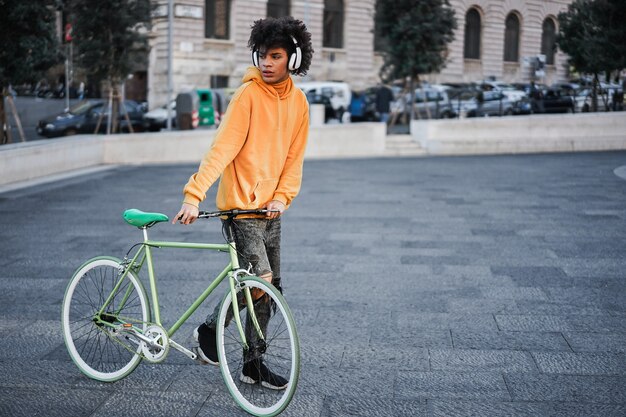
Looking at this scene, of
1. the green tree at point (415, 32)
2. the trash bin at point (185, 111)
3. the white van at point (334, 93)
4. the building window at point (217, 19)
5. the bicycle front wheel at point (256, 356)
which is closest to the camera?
the bicycle front wheel at point (256, 356)

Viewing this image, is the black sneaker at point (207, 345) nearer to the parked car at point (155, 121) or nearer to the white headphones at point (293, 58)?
the white headphones at point (293, 58)

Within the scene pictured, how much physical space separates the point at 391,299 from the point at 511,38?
51781 millimetres

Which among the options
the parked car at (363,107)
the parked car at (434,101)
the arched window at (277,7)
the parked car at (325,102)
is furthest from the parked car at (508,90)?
the arched window at (277,7)

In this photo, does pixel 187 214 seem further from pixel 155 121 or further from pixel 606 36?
pixel 155 121

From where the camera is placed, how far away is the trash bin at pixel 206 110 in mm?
26234

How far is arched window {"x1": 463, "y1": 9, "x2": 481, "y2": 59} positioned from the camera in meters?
53.4

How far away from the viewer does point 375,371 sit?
16.8 feet

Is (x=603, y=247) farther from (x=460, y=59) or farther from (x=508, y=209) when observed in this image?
(x=460, y=59)

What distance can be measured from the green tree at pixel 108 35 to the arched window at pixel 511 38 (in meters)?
37.4

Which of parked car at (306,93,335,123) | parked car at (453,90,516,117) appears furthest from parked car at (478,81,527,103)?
parked car at (306,93,335,123)

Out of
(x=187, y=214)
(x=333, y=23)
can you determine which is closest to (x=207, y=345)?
(x=187, y=214)

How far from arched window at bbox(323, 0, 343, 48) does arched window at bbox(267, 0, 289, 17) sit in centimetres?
251

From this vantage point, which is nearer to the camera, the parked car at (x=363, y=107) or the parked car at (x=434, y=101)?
the parked car at (x=434, y=101)

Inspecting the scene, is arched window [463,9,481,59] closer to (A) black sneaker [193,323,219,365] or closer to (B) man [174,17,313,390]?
(B) man [174,17,313,390]
